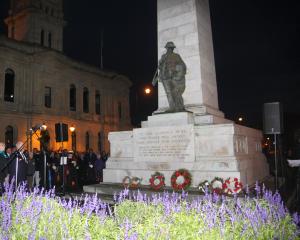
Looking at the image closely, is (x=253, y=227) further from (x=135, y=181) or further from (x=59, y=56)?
(x=59, y=56)

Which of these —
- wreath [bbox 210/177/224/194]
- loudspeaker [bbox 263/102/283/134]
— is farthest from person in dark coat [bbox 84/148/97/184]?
loudspeaker [bbox 263/102/283/134]

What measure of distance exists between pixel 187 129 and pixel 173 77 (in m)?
1.88

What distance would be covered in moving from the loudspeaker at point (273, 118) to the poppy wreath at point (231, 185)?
189cm

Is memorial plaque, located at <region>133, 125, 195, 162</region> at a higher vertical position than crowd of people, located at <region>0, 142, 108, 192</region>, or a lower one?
higher

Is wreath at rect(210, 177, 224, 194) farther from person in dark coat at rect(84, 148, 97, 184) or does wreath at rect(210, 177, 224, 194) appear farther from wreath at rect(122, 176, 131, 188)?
person in dark coat at rect(84, 148, 97, 184)

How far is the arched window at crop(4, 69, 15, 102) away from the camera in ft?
104

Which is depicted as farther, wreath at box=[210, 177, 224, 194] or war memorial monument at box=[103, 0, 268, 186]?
war memorial monument at box=[103, 0, 268, 186]

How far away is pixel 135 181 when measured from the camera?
9.66 meters

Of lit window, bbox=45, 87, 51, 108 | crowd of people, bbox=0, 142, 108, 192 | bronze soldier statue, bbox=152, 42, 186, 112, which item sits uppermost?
lit window, bbox=45, 87, 51, 108

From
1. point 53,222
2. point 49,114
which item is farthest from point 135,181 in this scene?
point 49,114

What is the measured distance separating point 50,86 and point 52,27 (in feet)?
45.0

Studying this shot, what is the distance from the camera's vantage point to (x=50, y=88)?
35281 mm

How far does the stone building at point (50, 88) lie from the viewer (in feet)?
103

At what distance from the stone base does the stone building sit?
56.5 feet
